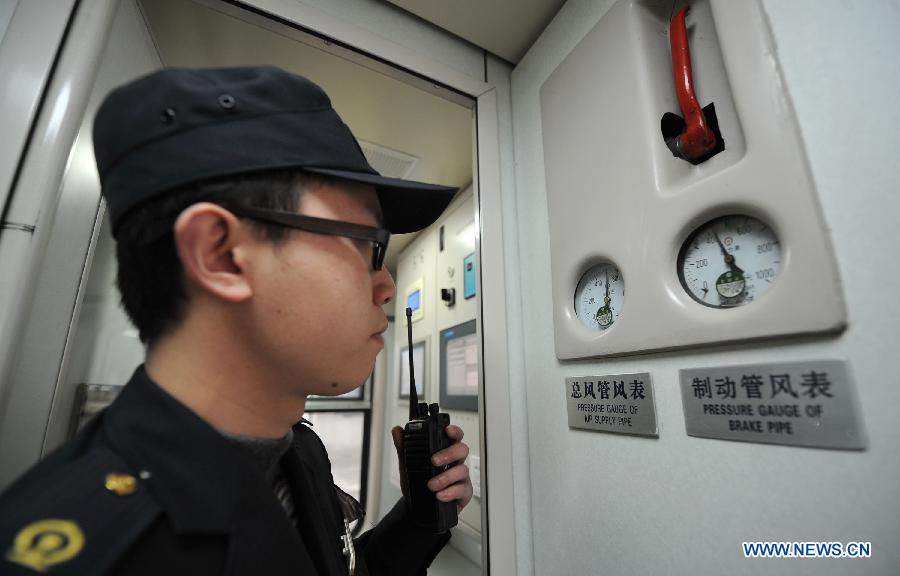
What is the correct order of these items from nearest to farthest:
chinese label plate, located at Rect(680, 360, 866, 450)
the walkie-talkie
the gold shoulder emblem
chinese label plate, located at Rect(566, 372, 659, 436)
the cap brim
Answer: the gold shoulder emblem < chinese label plate, located at Rect(680, 360, 866, 450) < the cap brim < chinese label plate, located at Rect(566, 372, 659, 436) < the walkie-talkie

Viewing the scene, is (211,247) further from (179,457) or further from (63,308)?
(63,308)

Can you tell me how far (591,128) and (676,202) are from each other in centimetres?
30

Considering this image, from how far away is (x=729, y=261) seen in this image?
579 mm

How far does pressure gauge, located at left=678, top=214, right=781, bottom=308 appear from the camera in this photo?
536 mm

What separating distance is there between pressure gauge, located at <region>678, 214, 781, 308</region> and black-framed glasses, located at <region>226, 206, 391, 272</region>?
531 millimetres

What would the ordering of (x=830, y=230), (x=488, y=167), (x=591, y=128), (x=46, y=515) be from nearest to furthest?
(x=46, y=515) → (x=830, y=230) → (x=591, y=128) → (x=488, y=167)

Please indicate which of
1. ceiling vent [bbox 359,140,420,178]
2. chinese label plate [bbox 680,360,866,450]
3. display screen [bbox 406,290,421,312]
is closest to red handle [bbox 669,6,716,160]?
chinese label plate [bbox 680,360,866,450]

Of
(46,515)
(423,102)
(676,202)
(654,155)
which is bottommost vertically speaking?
(46,515)

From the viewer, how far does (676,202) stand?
629 millimetres

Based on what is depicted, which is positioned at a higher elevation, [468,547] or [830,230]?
[830,230]

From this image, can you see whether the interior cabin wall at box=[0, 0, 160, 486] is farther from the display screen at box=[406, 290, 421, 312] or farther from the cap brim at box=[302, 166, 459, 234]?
the display screen at box=[406, 290, 421, 312]

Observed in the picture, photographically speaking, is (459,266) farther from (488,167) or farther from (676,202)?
(676,202)

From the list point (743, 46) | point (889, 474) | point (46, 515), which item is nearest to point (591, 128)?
point (743, 46)

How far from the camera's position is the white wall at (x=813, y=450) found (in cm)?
43
